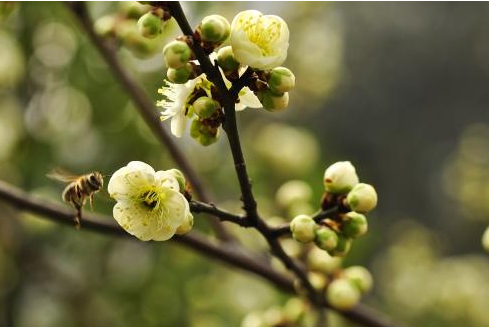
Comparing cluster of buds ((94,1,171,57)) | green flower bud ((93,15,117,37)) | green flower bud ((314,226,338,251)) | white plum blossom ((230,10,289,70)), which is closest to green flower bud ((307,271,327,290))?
green flower bud ((314,226,338,251))

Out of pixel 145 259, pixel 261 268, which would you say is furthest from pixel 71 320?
pixel 261 268

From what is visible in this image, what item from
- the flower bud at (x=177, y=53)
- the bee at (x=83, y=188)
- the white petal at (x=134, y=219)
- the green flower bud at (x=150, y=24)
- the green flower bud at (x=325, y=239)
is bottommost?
the green flower bud at (x=325, y=239)

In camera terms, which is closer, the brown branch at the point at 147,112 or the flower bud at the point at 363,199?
the flower bud at the point at 363,199

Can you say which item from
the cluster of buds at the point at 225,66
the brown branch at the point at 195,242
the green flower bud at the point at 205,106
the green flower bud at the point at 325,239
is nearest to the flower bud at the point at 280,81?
A: the cluster of buds at the point at 225,66

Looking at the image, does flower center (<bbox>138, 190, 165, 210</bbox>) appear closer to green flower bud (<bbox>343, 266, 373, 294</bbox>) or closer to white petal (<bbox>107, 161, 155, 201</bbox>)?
white petal (<bbox>107, 161, 155, 201</bbox>)

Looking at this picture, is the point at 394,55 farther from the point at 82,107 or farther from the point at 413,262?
the point at 82,107

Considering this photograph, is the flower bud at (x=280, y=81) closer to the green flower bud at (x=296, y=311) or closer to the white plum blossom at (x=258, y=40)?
the white plum blossom at (x=258, y=40)
